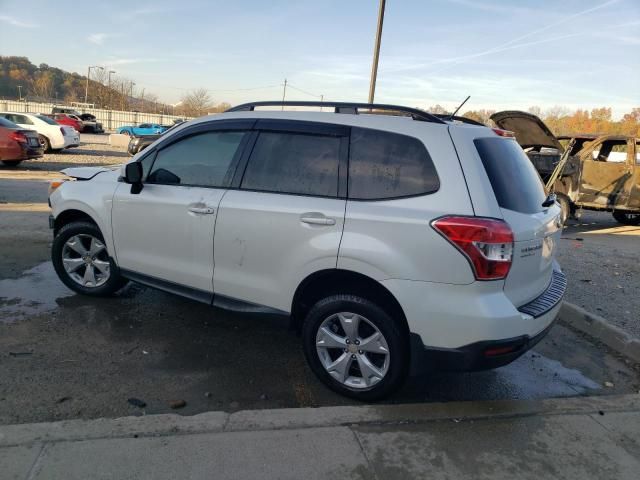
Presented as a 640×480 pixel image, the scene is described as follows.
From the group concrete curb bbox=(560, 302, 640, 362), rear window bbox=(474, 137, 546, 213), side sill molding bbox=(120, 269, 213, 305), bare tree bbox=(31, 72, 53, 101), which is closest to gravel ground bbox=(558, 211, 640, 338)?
concrete curb bbox=(560, 302, 640, 362)

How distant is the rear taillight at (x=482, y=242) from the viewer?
2836mm

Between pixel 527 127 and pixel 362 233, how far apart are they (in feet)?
28.1

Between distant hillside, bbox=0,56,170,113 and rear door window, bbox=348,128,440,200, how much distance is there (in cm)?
8156

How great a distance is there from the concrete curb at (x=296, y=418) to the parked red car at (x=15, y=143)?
13.7 meters

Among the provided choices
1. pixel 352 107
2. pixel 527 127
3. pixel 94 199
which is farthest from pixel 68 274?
pixel 527 127

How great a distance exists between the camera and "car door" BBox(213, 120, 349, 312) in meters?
Result: 3.27

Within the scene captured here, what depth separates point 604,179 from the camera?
11117 millimetres

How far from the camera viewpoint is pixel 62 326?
4238mm

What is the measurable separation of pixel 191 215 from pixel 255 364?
123 centimetres

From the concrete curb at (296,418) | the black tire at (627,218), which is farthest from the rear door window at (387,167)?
the black tire at (627,218)

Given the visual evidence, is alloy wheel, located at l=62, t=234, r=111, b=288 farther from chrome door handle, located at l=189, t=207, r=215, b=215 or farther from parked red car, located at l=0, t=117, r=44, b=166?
parked red car, located at l=0, t=117, r=44, b=166

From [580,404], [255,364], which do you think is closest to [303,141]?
[255,364]

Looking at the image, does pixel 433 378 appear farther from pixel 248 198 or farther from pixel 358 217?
pixel 248 198

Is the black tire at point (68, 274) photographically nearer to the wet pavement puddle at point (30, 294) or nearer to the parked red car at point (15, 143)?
the wet pavement puddle at point (30, 294)
